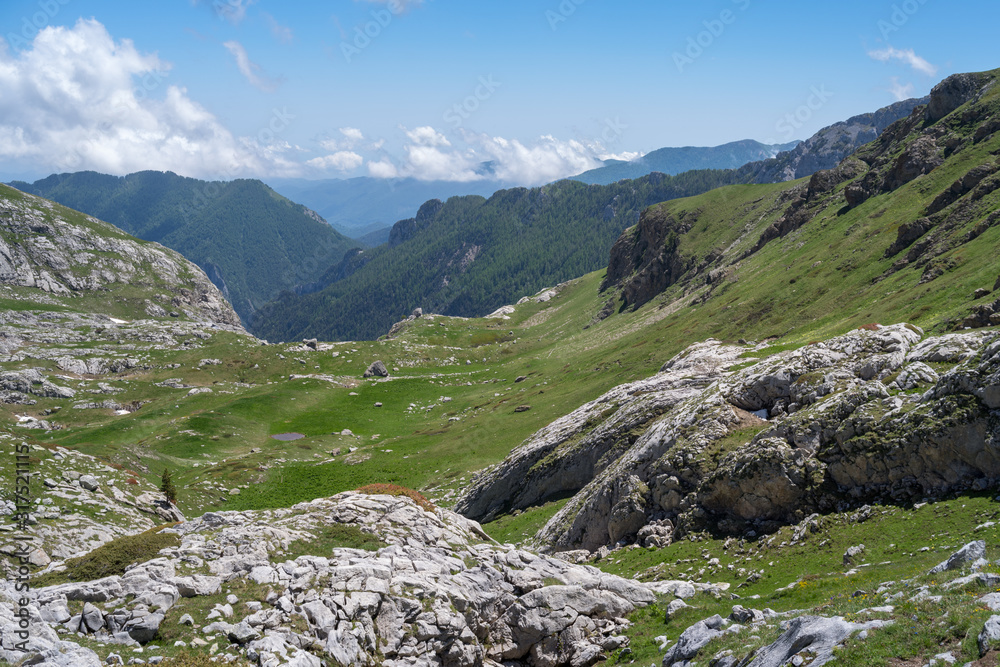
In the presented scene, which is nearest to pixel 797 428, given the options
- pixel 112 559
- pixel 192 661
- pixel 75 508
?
pixel 192 661

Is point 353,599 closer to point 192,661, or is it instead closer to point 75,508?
point 192,661

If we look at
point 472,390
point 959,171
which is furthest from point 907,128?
point 472,390

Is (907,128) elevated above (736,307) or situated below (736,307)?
above

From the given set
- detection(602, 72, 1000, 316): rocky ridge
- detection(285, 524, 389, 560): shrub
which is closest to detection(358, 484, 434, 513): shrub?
detection(285, 524, 389, 560): shrub

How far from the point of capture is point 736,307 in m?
103

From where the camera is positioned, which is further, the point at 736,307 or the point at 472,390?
the point at 472,390

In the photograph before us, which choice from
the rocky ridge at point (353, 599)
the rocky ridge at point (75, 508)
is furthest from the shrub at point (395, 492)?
the rocky ridge at point (75, 508)

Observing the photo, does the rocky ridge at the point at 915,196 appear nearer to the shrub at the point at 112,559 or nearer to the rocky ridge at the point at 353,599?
the rocky ridge at the point at 353,599

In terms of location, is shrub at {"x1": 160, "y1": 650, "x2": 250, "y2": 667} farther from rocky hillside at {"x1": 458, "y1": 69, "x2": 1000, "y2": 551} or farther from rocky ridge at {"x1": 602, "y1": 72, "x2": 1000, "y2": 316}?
rocky ridge at {"x1": 602, "y1": 72, "x2": 1000, "y2": 316}

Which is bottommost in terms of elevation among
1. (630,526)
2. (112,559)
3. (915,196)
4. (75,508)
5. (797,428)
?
(630,526)

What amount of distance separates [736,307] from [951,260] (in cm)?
3967

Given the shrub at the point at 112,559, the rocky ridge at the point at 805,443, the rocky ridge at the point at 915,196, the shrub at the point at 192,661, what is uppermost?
the rocky ridge at the point at 915,196

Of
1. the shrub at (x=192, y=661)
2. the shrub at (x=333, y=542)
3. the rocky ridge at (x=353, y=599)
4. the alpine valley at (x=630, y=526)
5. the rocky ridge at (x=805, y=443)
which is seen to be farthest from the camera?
the rocky ridge at (x=805, y=443)

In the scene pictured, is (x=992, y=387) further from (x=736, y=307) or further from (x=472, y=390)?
(x=472, y=390)
